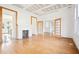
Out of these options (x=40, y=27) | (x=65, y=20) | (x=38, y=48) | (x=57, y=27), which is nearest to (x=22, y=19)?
(x=40, y=27)

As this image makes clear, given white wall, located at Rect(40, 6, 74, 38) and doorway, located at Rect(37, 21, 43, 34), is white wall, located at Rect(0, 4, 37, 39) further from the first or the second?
white wall, located at Rect(40, 6, 74, 38)

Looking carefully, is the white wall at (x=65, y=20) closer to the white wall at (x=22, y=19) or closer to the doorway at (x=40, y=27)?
the white wall at (x=22, y=19)

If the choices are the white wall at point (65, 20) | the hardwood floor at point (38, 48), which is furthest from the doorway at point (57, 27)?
the hardwood floor at point (38, 48)

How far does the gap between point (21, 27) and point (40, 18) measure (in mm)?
1846

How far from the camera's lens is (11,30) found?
609cm

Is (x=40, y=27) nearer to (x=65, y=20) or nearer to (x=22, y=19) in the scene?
(x=22, y=19)

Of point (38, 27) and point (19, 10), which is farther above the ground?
point (19, 10)

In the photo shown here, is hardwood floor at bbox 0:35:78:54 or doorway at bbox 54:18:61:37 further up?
doorway at bbox 54:18:61:37

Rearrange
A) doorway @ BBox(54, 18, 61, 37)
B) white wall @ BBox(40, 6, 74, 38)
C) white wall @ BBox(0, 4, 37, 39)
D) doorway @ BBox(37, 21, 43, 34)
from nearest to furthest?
white wall @ BBox(40, 6, 74, 38)
doorway @ BBox(54, 18, 61, 37)
white wall @ BBox(0, 4, 37, 39)
doorway @ BBox(37, 21, 43, 34)

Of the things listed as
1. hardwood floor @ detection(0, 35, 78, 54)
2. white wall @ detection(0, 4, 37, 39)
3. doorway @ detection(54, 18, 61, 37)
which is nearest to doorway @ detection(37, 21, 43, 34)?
white wall @ detection(0, 4, 37, 39)

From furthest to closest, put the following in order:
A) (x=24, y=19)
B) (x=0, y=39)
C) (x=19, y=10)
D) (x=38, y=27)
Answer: (x=38, y=27)
(x=24, y=19)
(x=19, y=10)
(x=0, y=39)
